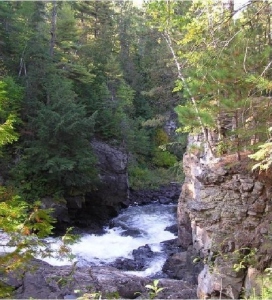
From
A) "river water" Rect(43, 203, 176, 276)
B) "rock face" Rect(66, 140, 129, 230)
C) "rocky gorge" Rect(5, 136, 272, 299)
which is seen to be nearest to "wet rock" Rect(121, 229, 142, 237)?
"river water" Rect(43, 203, 176, 276)

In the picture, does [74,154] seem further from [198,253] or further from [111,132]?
[198,253]

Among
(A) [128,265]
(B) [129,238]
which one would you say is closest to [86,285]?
(A) [128,265]

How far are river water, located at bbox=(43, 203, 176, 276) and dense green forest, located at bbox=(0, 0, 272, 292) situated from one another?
2.56 m

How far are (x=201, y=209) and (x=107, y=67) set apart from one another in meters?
19.4

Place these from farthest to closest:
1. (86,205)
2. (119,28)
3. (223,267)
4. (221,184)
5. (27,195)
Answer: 1. (119,28)
2. (86,205)
3. (27,195)
4. (221,184)
5. (223,267)

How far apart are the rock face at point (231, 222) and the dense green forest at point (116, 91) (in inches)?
28.4

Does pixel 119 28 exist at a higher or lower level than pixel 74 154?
higher

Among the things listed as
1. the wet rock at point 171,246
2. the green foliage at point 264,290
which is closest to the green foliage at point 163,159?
the wet rock at point 171,246

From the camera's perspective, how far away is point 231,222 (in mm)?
8234

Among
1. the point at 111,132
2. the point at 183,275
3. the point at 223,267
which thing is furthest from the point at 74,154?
the point at 223,267

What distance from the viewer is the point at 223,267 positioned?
7578 millimetres

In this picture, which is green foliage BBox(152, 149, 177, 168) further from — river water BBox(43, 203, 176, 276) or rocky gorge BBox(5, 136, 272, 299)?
rocky gorge BBox(5, 136, 272, 299)

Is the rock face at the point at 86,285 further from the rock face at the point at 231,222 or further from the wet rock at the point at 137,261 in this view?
the wet rock at the point at 137,261

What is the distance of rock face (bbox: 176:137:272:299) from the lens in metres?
7.54
